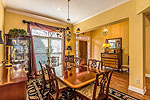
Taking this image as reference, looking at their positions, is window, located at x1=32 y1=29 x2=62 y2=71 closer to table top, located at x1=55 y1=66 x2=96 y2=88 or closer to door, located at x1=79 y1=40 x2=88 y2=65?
door, located at x1=79 y1=40 x2=88 y2=65

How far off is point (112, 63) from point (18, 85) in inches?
188

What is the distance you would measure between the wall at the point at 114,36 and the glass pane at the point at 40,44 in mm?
3893

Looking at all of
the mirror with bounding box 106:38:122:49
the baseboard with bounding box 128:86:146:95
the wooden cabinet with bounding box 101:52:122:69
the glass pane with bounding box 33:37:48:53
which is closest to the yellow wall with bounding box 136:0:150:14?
the baseboard with bounding box 128:86:146:95

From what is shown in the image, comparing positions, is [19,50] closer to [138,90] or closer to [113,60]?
[138,90]

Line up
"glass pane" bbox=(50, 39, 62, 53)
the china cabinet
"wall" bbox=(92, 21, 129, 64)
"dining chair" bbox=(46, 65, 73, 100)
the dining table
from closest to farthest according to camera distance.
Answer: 1. the dining table
2. "dining chair" bbox=(46, 65, 73, 100)
3. the china cabinet
4. "glass pane" bbox=(50, 39, 62, 53)
5. "wall" bbox=(92, 21, 129, 64)

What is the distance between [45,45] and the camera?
411 centimetres

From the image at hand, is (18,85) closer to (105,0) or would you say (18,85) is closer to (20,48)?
(20,48)

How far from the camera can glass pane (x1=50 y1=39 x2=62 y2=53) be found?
4.34m

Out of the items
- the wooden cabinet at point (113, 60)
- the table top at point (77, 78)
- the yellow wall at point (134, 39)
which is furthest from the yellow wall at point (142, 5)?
the wooden cabinet at point (113, 60)

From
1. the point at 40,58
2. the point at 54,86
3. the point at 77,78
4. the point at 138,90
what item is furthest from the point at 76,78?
the point at 40,58

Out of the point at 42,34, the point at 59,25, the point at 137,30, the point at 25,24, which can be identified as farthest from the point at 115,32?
the point at 25,24

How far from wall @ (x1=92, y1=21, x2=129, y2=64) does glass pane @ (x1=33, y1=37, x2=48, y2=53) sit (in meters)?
3.89

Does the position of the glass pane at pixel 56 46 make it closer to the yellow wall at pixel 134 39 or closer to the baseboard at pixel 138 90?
the yellow wall at pixel 134 39

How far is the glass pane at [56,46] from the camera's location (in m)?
4.34
